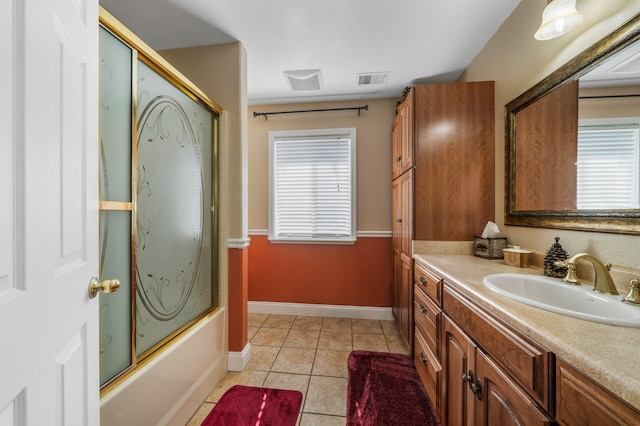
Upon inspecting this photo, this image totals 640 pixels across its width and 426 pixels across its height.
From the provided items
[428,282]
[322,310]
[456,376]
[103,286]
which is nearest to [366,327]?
[322,310]

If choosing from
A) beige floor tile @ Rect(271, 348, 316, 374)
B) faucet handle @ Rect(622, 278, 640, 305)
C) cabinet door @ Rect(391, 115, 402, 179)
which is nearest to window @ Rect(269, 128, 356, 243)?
cabinet door @ Rect(391, 115, 402, 179)

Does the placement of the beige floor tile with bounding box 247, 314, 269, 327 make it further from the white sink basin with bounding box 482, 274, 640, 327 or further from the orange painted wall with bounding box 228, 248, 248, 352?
the white sink basin with bounding box 482, 274, 640, 327

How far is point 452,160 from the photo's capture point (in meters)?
1.93

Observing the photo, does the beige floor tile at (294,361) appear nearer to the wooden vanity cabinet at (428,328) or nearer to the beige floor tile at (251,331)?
the beige floor tile at (251,331)

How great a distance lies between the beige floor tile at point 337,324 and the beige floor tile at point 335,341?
68 mm

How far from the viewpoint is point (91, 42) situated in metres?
0.75

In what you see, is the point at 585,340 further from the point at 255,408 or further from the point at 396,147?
the point at 396,147

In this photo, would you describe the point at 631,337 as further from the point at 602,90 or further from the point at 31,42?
the point at 31,42

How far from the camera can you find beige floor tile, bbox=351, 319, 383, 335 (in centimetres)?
261

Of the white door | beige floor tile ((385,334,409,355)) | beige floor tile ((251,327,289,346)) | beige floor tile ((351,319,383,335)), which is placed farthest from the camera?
beige floor tile ((351,319,383,335))

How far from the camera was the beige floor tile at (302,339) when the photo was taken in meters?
2.33

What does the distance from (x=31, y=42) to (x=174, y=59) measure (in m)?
1.95

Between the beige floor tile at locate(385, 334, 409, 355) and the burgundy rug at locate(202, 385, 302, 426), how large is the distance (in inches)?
38.8

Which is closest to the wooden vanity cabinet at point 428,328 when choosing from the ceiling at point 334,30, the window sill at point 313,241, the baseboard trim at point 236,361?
the window sill at point 313,241
